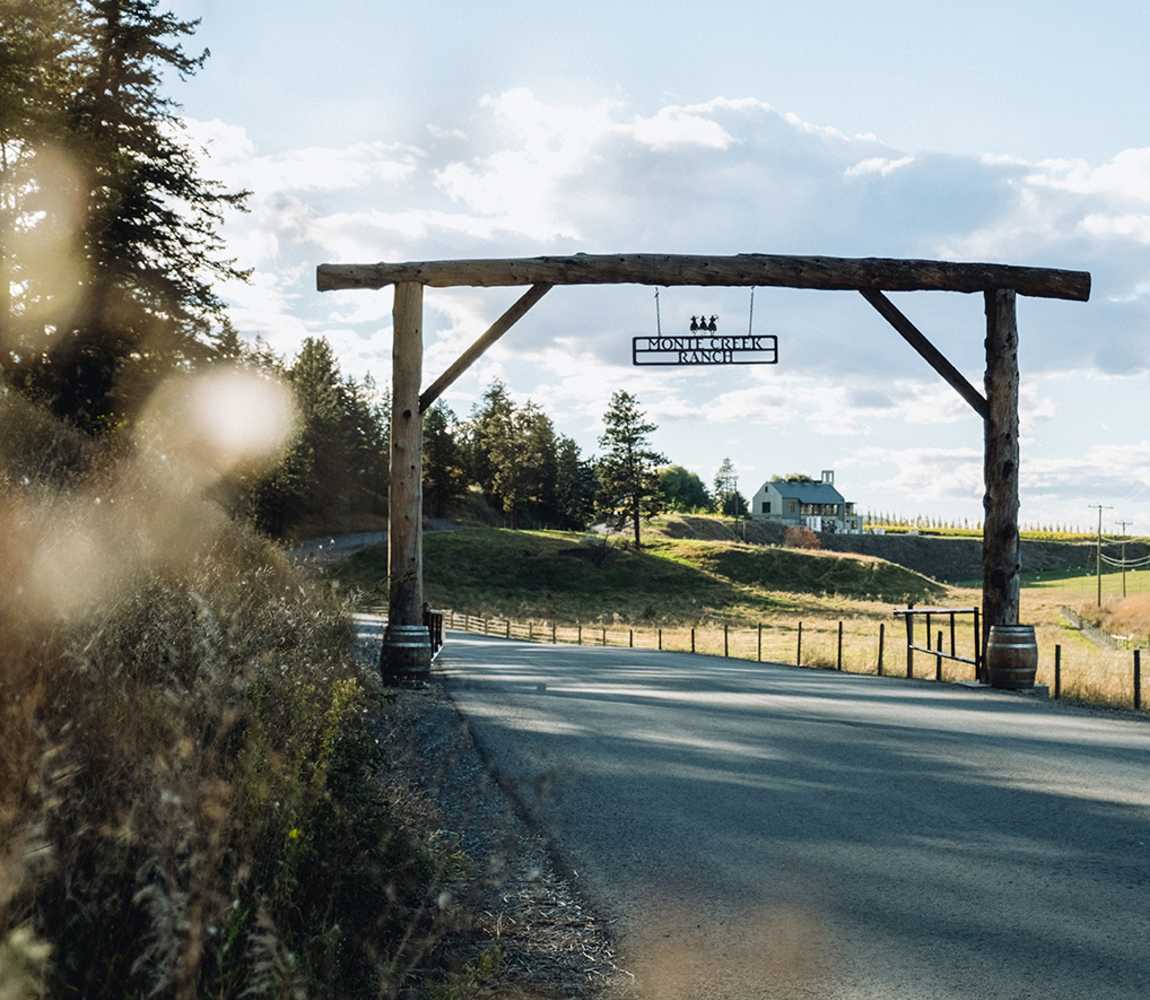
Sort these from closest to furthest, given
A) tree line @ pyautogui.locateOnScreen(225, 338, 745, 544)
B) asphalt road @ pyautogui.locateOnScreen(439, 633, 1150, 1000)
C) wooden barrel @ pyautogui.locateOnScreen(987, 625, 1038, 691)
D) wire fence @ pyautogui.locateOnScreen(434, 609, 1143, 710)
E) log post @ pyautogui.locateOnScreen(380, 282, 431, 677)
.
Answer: asphalt road @ pyautogui.locateOnScreen(439, 633, 1150, 1000) < log post @ pyautogui.locateOnScreen(380, 282, 431, 677) < wooden barrel @ pyautogui.locateOnScreen(987, 625, 1038, 691) < wire fence @ pyautogui.locateOnScreen(434, 609, 1143, 710) < tree line @ pyautogui.locateOnScreen(225, 338, 745, 544)

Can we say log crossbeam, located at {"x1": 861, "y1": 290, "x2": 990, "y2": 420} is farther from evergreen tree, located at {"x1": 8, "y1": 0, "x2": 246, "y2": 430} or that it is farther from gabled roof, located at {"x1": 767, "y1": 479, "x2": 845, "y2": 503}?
gabled roof, located at {"x1": 767, "y1": 479, "x2": 845, "y2": 503}

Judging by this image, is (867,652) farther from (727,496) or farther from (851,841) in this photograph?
(727,496)

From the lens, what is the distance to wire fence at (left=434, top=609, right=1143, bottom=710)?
13477 millimetres

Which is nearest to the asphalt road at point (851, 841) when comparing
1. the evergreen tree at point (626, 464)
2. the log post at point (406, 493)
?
the log post at point (406, 493)

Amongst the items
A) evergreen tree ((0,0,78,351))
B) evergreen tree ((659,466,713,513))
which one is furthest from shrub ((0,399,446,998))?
evergreen tree ((659,466,713,513))

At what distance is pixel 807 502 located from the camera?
128 metres

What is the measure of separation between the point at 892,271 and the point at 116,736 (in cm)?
1157

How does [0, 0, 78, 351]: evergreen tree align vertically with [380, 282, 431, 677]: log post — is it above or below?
above

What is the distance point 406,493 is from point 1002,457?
744cm

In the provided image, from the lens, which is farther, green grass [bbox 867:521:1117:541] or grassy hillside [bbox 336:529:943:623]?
green grass [bbox 867:521:1117:541]

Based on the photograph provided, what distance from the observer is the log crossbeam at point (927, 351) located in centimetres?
1341

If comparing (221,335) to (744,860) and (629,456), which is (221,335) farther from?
(629,456)

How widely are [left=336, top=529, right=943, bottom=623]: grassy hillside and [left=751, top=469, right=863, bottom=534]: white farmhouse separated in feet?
153

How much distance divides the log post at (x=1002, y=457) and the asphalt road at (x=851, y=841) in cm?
268
